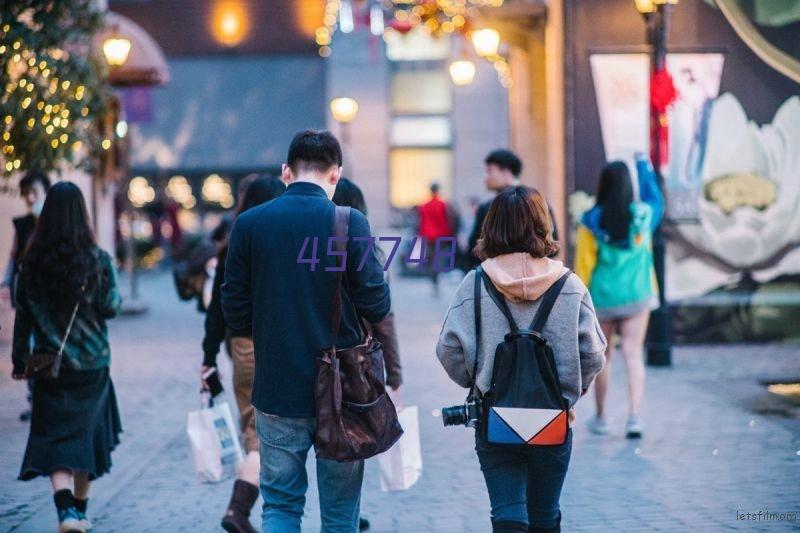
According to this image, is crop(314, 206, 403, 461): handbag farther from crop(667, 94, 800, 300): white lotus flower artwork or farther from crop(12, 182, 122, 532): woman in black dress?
crop(667, 94, 800, 300): white lotus flower artwork

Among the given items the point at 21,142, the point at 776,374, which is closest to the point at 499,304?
the point at 21,142

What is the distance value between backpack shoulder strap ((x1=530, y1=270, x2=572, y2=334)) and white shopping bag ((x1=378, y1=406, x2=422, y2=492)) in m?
1.16

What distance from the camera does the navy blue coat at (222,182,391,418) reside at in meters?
4.20

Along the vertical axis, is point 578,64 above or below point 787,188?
above

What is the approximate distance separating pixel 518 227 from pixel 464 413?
739mm

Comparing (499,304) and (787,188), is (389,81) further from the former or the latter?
(499,304)

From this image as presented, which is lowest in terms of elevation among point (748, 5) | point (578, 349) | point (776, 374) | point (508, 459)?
point (776, 374)

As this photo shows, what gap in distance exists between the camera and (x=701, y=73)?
12.8m

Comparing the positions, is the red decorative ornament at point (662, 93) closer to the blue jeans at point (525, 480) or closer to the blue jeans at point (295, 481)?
the blue jeans at point (525, 480)

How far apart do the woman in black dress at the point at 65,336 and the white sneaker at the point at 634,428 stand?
3780 millimetres

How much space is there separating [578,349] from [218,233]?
318cm

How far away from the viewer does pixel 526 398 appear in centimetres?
418

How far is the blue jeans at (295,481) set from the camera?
4.24 metres

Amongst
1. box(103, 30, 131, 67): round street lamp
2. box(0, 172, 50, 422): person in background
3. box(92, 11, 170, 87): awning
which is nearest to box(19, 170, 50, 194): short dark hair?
box(0, 172, 50, 422): person in background
